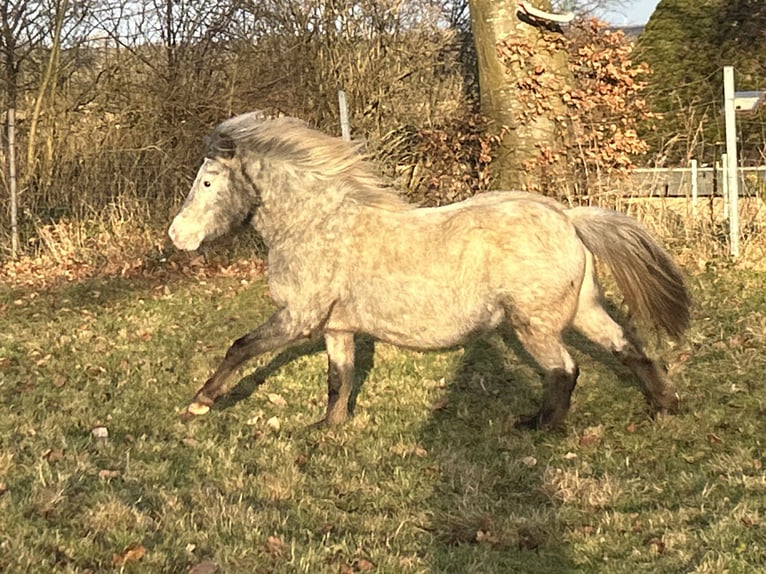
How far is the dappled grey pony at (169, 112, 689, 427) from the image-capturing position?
17.1ft

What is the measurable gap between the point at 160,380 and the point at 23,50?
9984 mm

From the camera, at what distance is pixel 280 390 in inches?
260

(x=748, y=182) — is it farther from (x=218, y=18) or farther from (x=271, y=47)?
(x=218, y=18)

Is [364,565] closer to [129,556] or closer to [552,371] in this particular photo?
[129,556]

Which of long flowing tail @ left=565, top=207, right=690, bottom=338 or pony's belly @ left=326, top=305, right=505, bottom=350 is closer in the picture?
pony's belly @ left=326, top=305, right=505, bottom=350

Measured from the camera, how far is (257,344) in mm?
5527

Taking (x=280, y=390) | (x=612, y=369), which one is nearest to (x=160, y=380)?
(x=280, y=390)

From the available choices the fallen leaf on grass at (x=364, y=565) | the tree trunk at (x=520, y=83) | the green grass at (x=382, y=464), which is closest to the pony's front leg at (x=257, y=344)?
the green grass at (x=382, y=464)

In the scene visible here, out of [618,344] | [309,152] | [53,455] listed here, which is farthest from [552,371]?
[53,455]

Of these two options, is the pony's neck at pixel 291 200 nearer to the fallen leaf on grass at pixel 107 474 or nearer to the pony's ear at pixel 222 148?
the pony's ear at pixel 222 148

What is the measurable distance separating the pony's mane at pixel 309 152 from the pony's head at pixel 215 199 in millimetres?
15

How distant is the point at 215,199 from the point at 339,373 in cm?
144

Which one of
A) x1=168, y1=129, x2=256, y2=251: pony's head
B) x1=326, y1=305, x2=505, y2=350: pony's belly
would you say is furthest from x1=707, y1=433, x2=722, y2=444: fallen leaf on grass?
x1=168, y1=129, x2=256, y2=251: pony's head

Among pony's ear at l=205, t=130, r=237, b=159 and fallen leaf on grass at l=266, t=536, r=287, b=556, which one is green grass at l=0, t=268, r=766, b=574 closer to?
fallen leaf on grass at l=266, t=536, r=287, b=556
